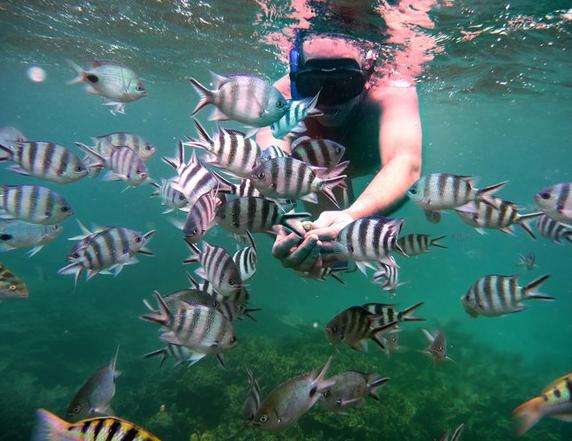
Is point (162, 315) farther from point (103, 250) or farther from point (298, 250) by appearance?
point (103, 250)

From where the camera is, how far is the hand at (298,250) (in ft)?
10.8

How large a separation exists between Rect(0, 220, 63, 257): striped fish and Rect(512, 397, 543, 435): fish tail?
573 centimetres

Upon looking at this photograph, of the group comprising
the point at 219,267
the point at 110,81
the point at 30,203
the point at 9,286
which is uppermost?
the point at 110,81

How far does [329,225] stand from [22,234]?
4081 millimetres

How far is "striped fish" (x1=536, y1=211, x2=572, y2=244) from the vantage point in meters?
5.06

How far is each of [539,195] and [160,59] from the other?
25.2m

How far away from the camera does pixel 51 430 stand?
1.86m

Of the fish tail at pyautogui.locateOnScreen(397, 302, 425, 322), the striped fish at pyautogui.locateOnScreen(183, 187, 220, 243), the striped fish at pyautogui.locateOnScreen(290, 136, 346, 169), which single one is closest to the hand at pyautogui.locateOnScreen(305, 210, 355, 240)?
the striped fish at pyautogui.locateOnScreen(290, 136, 346, 169)

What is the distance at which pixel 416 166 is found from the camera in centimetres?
474

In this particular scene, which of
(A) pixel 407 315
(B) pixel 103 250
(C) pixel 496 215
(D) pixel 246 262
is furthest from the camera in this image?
(C) pixel 496 215

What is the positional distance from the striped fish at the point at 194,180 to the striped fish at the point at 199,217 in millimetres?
300

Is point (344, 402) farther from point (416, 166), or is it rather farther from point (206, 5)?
point (206, 5)

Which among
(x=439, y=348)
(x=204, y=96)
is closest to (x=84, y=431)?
(x=204, y=96)

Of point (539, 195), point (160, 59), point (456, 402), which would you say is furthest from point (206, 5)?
point (456, 402)
